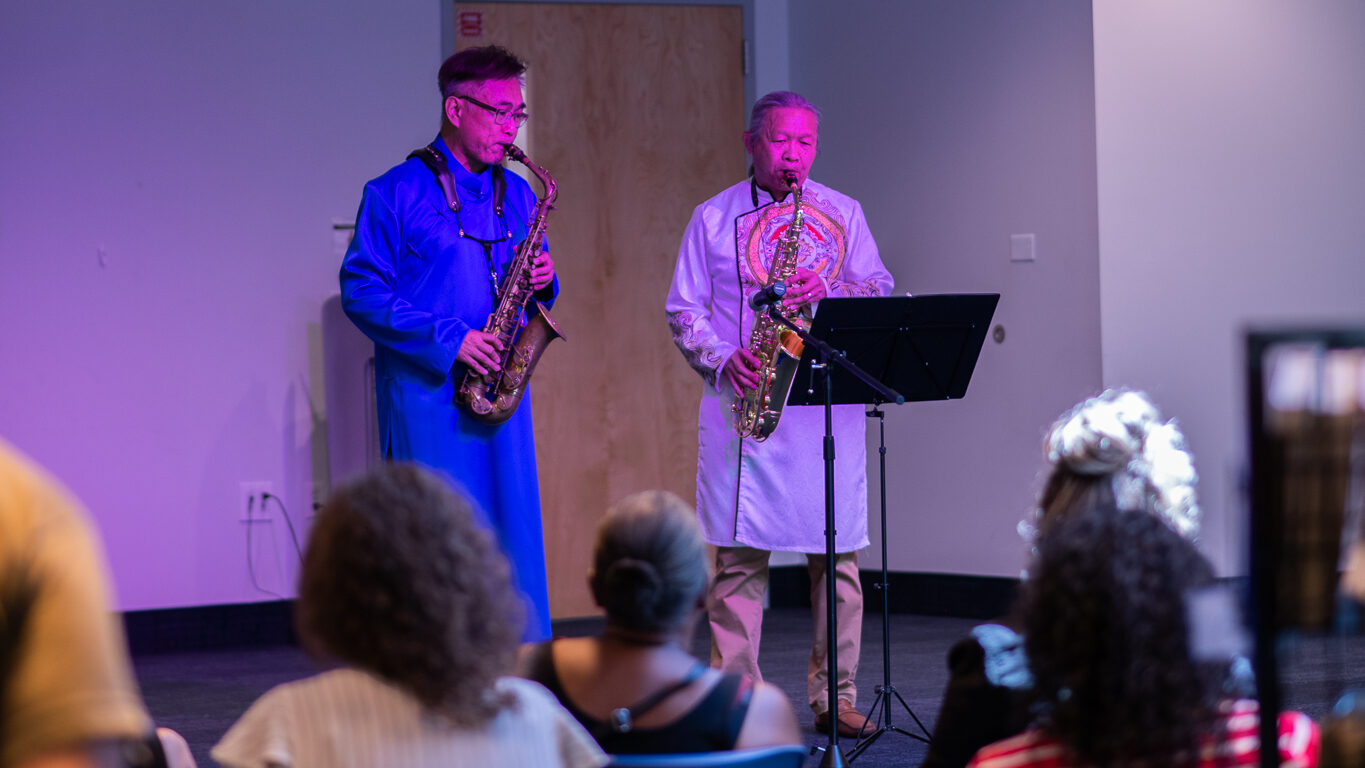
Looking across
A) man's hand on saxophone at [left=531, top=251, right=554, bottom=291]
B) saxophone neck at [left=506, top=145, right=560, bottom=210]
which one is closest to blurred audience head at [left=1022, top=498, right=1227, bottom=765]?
man's hand on saxophone at [left=531, top=251, right=554, bottom=291]

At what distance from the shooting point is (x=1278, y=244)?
19.2 ft

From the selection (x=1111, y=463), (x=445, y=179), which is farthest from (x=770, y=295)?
(x=1111, y=463)

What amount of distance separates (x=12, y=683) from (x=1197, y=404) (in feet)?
17.4

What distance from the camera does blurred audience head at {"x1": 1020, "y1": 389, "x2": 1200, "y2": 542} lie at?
2.20m

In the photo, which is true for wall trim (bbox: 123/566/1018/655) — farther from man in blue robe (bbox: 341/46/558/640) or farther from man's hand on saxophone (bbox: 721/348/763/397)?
man in blue robe (bbox: 341/46/558/640)

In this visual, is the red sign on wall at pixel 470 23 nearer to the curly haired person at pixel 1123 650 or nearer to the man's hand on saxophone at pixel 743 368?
the man's hand on saxophone at pixel 743 368

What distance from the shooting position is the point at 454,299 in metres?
3.75

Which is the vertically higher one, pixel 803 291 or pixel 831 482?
pixel 803 291

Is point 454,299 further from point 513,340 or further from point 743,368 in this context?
point 743,368

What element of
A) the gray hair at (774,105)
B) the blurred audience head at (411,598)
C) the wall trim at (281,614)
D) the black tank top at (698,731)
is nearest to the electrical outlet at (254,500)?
the wall trim at (281,614)

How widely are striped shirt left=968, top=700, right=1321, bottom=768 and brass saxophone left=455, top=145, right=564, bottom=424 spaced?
7.33ft

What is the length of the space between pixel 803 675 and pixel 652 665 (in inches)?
131

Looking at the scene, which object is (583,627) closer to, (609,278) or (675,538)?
(609,278)

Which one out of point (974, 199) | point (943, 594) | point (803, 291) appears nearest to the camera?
point (803, 291)
